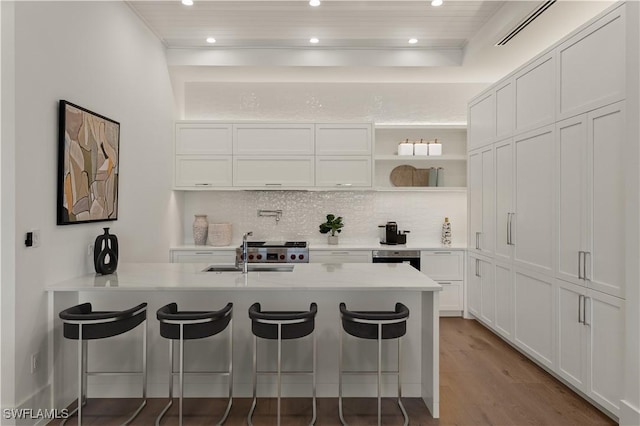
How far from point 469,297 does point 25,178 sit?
15.0ft

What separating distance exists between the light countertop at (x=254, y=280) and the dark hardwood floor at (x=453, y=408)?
2.86ft

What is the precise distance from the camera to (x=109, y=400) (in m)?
2.82

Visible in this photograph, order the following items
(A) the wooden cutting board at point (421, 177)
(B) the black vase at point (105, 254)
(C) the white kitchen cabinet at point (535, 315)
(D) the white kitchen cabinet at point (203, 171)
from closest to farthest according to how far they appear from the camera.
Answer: (B) the black vase at point (105, 254) → (C) the white kitchen cabinet at point (535, 315) → (D) the white kitchen cabinet at point (203, 171) → (A) the wooden cutting board at point (421, 177)

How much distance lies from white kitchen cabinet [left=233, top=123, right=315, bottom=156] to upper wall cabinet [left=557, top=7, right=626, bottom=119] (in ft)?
9.41

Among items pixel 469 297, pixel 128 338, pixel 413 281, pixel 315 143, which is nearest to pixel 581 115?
pixel 413 281

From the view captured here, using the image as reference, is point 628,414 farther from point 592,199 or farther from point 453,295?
point 453,295

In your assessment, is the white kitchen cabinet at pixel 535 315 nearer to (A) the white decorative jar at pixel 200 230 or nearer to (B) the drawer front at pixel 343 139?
(B) the drawer front at pixel 343 139

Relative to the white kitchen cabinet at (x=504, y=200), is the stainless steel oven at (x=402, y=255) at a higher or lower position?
lower

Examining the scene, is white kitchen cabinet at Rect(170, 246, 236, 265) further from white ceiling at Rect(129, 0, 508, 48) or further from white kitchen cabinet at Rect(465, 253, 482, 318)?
white kitchen cabinet at Rect(465, 253, 482, 318)

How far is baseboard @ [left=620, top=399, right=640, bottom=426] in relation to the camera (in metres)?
2.27

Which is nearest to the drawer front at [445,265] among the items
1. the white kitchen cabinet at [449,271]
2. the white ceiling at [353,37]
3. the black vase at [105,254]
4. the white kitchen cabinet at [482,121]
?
the white kitchen cabinet at [449,271]

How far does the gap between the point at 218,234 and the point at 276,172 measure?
114cm

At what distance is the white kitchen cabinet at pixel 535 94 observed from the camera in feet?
10.5

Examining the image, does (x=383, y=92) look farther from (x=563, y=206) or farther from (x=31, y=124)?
(x=31, y=124)
